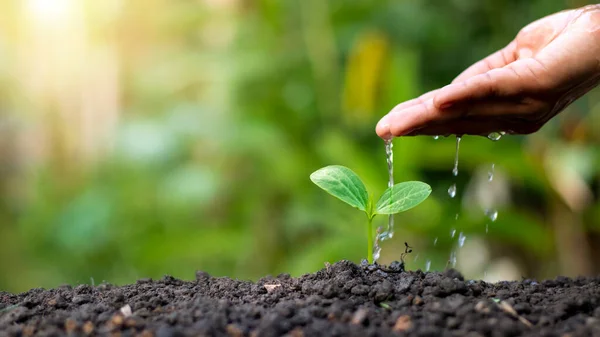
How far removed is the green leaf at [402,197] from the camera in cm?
107

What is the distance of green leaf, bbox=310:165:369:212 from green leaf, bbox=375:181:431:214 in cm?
4

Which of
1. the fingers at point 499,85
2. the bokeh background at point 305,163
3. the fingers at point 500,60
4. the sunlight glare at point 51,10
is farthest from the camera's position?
the sunlight glare at point 51,10

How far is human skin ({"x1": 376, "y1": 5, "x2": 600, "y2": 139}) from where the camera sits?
101cm

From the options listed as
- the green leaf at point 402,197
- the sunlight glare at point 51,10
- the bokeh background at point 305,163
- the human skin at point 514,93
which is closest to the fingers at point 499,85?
the human skin at point 514,93

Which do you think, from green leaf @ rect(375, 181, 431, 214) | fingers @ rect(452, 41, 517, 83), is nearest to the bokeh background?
fingers @ rect(452, 41, 517, 83)

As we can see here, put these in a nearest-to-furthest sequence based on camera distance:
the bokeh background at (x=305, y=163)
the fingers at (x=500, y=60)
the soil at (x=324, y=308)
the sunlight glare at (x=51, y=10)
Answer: the soil at (x=324, y=308)
the fingers at (x=500, y=60)
the bokeh background at (x=305, y=163)
the sunlight glare at (x=51, y=10)

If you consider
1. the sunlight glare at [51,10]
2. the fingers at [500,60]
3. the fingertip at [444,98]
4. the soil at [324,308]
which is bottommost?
the soil at [324,308]

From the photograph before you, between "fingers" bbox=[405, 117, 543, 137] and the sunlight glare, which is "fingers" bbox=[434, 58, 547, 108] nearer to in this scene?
"fingers" bbox=[405, 117, 543, 137]

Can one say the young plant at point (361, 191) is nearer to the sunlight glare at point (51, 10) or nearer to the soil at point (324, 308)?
the soil at point (324, 308)

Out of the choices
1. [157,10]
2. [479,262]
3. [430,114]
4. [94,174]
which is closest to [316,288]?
[430,114]

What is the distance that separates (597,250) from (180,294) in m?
2.13

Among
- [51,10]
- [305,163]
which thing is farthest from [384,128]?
[51,10]

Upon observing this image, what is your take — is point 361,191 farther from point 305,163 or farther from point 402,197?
point 305,163

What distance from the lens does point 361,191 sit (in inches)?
43.3
